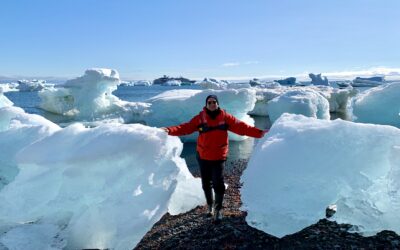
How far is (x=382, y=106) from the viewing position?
54.9 feet

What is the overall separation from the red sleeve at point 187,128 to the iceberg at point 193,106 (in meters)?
12.1

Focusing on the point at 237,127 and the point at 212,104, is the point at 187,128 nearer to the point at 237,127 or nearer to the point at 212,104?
the point at 212,104

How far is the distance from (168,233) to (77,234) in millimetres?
1278

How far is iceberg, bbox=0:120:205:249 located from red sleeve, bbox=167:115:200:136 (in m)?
0.19

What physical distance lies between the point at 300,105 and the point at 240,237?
46.6 feet

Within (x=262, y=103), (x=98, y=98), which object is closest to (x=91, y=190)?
(x=98, y=98)

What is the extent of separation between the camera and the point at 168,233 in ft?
18.7

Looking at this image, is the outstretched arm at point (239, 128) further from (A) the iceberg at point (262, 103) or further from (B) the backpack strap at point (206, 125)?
(A) the iceberg at point (262, 103)

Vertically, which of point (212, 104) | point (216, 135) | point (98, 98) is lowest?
point (98, 98)

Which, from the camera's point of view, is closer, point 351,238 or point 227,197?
point 351,238

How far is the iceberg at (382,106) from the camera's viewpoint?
16531 millimetres

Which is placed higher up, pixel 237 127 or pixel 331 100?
pixel 237 127

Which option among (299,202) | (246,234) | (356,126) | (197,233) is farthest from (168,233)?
(356,126)

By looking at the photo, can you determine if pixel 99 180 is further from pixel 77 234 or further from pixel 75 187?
pixel 77 234
